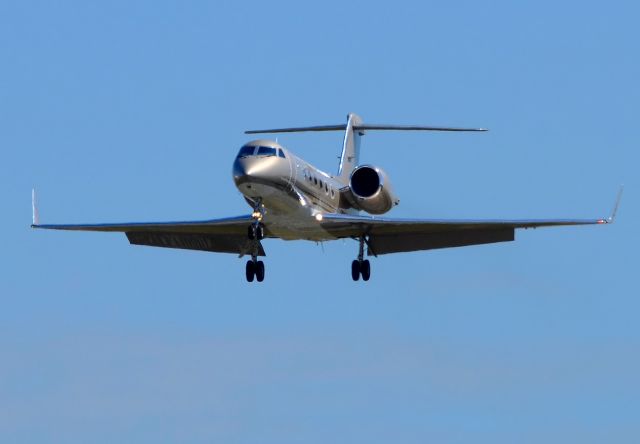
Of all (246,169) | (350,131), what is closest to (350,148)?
(350,131)

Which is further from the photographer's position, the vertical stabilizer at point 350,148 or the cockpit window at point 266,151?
the vertical stabilizer at point 350,148

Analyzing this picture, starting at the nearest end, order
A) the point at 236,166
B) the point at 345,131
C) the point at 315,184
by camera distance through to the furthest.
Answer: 1. the point at 236,166
2. the point at 315,184
3. the point at 345,131

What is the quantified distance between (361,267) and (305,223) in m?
3.26

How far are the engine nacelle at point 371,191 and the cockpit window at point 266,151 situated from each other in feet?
14.9

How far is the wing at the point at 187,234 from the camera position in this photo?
144ft

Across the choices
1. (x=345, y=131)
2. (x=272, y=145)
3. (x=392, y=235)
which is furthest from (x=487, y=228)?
(x=345, y=131)

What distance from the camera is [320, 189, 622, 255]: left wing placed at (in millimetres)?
42688

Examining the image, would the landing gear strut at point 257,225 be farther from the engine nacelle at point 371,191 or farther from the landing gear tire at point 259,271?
the engine nacelle at point 371,191

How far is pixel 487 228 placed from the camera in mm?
43188

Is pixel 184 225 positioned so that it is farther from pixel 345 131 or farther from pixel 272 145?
pixel 345 131

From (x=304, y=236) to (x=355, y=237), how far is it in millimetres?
2022

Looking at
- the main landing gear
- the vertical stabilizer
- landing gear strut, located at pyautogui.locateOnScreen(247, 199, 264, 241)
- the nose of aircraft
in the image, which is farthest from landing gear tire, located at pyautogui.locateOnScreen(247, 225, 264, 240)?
the vertical stabilizer

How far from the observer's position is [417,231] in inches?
1747

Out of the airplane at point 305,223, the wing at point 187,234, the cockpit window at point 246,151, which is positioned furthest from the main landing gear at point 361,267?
the cockpit window at point 246,151
